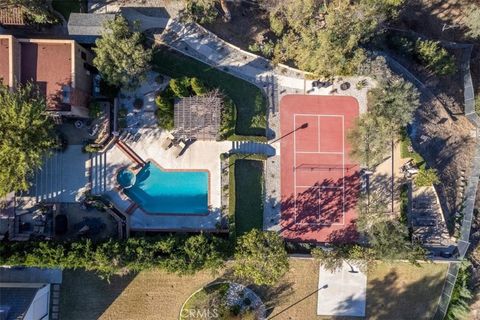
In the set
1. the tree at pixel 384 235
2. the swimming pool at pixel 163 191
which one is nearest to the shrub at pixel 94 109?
the swimming pool at pixel 163 191

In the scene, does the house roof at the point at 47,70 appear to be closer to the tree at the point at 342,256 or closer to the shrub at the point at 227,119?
the shrub at the point at 227,119

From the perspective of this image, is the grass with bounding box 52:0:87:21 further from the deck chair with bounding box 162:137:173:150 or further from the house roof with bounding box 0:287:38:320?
the house roof with bounding box 0:287:38:320

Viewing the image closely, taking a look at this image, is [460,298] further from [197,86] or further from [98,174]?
[98,174]

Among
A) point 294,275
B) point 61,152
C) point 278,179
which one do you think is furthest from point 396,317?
point 61,152

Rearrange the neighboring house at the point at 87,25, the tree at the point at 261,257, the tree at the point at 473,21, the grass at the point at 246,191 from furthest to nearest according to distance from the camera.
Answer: the tree at the point at 473,21 → the grass at the point at 246,191 → the neighboring house at the point at 87,25 → the tree at the point at 261,257

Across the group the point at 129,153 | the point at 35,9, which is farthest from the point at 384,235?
the point at 35,9

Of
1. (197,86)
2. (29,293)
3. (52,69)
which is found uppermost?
(52,69)

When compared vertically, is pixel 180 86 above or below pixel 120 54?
below
